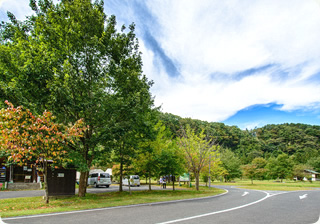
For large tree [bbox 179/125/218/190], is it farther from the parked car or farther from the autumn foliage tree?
the autumn foliage tree

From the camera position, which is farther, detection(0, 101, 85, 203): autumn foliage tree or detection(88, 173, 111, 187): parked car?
detection(88, 173, 111, 187): parked car

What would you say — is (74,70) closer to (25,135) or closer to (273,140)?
(25,135)

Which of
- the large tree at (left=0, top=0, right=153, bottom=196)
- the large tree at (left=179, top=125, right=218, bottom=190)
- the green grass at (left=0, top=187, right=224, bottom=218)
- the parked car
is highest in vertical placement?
the large tree at (left=0, top=0, right=153, bottom=196)

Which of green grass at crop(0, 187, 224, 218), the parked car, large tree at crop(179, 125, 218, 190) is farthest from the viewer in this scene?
the parked car

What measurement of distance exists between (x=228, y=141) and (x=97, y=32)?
110 m

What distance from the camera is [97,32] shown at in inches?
533

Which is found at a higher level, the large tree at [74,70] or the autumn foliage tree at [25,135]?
the large tree at [74,70]

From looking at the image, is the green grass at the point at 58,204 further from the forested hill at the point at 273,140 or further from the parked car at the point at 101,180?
the forested hill at the point at 273,140

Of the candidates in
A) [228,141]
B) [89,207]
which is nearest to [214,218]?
[89,207]

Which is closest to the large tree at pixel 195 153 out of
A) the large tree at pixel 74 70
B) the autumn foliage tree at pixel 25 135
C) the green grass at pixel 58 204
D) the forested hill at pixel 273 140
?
the green grass at pixel 58 204

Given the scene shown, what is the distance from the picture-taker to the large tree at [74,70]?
1133cm

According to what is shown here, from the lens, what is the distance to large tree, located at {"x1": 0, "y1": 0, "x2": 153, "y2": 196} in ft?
37.2

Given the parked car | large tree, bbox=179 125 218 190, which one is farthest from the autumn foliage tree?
the parked car

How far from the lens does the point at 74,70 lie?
12328mm
